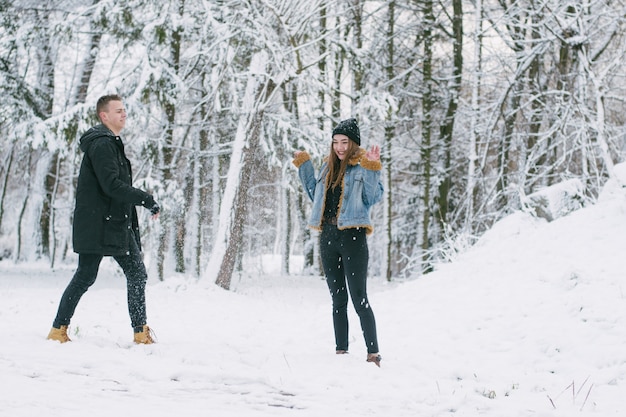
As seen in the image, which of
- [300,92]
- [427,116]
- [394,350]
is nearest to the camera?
[394,350]

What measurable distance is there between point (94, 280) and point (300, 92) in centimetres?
878

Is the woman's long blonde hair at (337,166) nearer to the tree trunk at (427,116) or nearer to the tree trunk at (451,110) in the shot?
the tree trunk at (451,110)

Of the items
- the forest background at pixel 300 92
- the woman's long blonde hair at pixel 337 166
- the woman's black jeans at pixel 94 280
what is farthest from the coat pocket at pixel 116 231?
the forest background at pixel 300 92

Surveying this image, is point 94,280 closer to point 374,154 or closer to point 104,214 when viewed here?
point 104,214

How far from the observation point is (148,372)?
13.1 feet

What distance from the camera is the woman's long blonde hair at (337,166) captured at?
484cm

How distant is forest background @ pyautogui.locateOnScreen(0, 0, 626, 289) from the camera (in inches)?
424

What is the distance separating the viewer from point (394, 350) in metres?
5.55

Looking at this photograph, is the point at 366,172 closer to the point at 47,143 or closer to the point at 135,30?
the point at 135,30

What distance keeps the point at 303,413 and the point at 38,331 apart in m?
2.94

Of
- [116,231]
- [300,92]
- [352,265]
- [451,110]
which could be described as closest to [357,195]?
[352,265]

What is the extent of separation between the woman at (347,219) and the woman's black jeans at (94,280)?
145 cm

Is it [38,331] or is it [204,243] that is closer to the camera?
[38,331]

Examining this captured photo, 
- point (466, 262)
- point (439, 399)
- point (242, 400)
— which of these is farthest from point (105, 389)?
point (466, 262)
